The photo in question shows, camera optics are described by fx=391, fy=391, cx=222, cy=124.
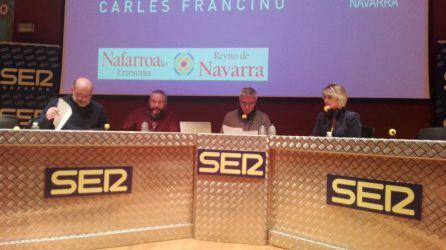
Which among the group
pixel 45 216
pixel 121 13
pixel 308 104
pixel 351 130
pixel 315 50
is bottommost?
pixel 45 216

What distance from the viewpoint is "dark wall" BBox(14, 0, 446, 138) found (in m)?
4.51

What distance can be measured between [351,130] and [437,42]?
6.69 feet

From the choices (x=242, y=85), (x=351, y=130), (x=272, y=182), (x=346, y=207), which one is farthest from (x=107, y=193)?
(x=242, y=85)

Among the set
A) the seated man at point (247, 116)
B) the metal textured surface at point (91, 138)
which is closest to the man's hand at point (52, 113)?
the metal textured surface at point (91, 138)

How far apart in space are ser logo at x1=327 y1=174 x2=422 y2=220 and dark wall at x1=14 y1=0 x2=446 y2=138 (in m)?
2.80

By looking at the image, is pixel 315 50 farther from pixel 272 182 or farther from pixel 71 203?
pixel 71 203

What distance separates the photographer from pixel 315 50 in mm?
4594

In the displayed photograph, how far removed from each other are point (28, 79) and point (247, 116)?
3.08m

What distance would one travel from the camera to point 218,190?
2.37m

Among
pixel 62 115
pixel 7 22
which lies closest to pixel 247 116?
pixel 62 115

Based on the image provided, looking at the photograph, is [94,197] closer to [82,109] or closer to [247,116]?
[82,109]

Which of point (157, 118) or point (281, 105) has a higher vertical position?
point (281, 105)

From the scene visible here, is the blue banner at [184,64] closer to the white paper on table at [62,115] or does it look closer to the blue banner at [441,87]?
the white paper on table at [62,115]

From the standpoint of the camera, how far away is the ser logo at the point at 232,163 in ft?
7.62
